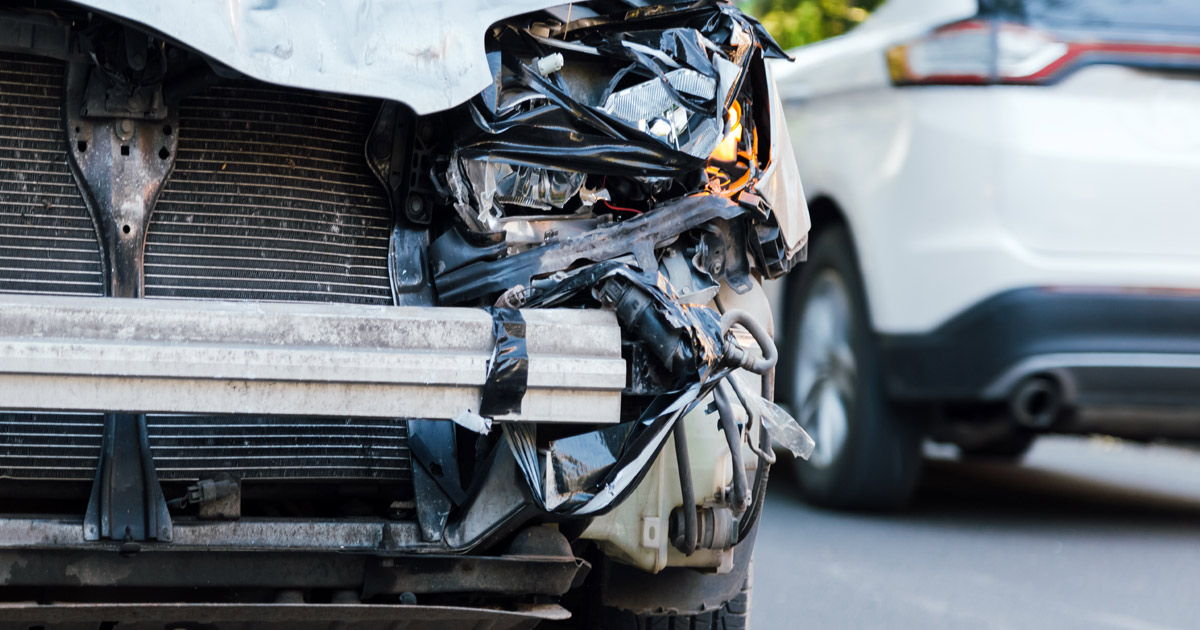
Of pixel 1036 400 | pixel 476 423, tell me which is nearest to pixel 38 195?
pixel 476 423

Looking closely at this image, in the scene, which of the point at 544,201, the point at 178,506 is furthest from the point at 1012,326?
the point at 178,506

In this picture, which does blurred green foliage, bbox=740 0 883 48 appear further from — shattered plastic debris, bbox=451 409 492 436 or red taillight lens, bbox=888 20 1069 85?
shattered plastic debris, bbox=451 409 492 436

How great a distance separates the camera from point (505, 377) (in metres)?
2.28

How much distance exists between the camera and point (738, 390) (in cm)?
266

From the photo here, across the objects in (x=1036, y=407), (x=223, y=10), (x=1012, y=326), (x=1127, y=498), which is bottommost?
(x=1127, y=498)

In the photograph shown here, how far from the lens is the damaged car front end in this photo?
2318 millimetres

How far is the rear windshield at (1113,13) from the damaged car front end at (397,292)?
268cm

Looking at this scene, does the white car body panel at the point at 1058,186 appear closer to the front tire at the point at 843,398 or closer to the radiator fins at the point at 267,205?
the front tire at the point at 843,398

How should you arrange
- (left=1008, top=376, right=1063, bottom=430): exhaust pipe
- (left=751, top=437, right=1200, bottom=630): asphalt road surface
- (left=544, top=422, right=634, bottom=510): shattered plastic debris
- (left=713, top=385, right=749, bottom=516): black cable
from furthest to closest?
(left=1008, top=376, right=1063, bottom=430): exhaust pipe, (left=751, top=437, right=1200, bottom=630): asphalt road surface, (left=713, top=385, right=749, bottom=516): black cable, (left=544, top=422, right=634, bottom=510): shattered plastic debris

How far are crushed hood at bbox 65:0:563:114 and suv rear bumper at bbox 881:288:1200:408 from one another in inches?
119

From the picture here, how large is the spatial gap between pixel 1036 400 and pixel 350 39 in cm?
362

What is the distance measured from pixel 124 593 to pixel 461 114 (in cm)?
106

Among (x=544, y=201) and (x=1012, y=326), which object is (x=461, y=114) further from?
(x=1012, y=326)

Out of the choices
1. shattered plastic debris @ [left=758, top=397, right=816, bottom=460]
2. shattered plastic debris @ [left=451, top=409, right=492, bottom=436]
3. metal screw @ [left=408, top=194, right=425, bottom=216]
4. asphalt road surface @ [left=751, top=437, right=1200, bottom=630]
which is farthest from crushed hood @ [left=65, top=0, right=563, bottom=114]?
asphalt road surface @ [left=751, top=437, right=1200, bottom=630]
